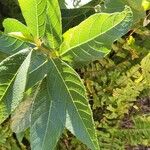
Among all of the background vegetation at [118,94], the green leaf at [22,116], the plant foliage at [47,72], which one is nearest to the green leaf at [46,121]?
the plant foliage at [47,72]

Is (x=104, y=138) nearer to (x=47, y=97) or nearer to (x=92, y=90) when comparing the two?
(x=92, y=90)

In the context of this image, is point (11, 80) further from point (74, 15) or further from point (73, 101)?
point (74, 15)

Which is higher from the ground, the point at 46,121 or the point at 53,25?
the point at 53,25

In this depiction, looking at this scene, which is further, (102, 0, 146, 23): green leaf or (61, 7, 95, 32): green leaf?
(61, 7, 95, 32): green leaf

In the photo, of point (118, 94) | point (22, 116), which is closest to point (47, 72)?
point (22, 116)

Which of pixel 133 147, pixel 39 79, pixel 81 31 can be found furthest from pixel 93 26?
pixel 133 147

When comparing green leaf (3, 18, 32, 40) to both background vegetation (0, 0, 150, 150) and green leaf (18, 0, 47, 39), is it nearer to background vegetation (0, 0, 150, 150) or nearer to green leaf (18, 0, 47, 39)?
green leaf (18, 0, 47, 39)

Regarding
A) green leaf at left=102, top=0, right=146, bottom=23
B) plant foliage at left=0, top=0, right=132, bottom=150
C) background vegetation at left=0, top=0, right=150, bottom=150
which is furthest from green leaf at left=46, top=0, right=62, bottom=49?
background vegetation at left=0, top=0, right=150, bottom=150
